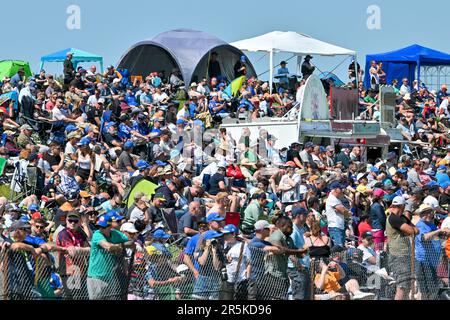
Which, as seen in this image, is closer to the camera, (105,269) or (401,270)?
(105,269)

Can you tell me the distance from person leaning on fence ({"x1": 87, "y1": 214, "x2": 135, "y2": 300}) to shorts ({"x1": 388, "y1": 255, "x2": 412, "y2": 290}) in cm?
377

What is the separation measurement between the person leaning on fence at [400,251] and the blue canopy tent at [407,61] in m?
24.7

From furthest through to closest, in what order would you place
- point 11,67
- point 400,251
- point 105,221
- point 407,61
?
point 407,61, point 11,67, point 400,251, point 105,221

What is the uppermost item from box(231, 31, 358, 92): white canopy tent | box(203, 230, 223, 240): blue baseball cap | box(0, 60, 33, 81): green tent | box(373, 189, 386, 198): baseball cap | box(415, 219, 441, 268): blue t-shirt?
box(231, 31, 358, 92): white canopy tent

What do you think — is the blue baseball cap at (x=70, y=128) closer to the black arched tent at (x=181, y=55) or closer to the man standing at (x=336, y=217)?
the man standing at (x=336, y=217)

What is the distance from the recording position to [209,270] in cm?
1298

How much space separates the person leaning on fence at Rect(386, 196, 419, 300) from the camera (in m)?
14.6

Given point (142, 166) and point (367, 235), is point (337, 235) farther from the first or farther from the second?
point (142, 166)

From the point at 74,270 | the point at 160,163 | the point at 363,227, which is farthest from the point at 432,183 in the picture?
the point at 74,270

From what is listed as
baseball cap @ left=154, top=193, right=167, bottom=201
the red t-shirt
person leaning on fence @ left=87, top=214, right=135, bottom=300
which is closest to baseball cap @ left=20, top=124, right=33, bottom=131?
baseball cap @ left=154, top=193, right=167, bottom=201

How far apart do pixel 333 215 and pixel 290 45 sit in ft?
55.5

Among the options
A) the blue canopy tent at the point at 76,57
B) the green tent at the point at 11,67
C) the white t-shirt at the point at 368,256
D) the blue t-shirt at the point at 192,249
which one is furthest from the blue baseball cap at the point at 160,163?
the blue canopy tent at the point at 76,57

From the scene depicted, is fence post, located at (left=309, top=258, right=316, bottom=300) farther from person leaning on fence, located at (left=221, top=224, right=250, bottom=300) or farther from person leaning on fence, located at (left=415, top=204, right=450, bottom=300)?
person leaning on fence, located at (left=415, top=204, right=450, bottom=300)

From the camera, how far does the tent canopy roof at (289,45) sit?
35062mm
